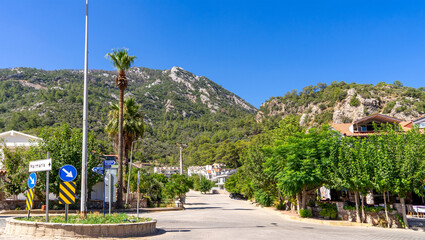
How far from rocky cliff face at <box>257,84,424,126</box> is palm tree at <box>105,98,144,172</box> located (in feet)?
298

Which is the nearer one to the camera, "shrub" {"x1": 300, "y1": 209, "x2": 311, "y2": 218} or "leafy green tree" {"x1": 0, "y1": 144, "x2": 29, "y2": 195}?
"shrub" {"x1": 300, "y1": 209, "x2": 311, "y2": 218}

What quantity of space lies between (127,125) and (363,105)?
10835cm

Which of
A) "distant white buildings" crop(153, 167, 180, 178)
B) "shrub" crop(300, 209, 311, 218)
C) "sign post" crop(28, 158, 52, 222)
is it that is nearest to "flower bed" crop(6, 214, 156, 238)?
"sign post" crop(28, 158, 52, 222)

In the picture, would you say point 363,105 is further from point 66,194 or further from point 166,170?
point 66,194

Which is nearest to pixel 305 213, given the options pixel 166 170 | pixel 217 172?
pixel 217 172

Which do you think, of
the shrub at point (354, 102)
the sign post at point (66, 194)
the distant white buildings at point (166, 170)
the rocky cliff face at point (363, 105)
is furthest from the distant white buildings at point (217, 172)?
the sign post at point (66, 194)

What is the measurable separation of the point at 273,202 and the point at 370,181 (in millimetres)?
22434

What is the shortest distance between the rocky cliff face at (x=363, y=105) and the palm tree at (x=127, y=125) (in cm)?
9076

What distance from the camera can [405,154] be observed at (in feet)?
65.9

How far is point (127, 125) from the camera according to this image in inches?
1379

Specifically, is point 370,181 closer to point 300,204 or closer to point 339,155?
point 339,155

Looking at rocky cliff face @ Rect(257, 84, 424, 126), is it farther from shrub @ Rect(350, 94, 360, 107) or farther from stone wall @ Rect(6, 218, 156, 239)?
stone wall @ Rect(6, 218, 156, 239)

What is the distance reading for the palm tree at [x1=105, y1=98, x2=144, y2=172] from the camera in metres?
35.4

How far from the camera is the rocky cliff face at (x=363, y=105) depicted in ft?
351
